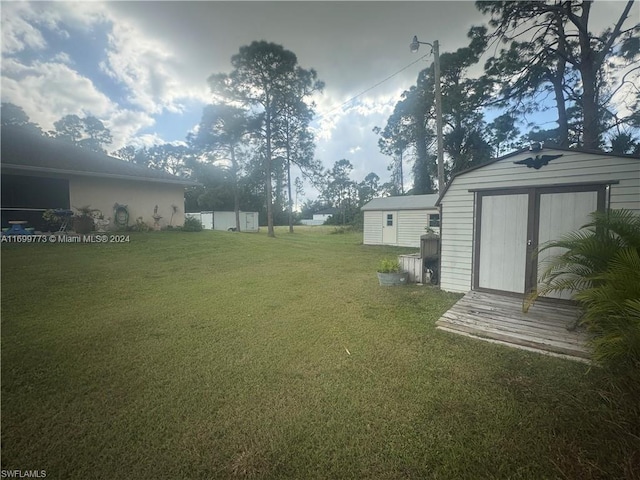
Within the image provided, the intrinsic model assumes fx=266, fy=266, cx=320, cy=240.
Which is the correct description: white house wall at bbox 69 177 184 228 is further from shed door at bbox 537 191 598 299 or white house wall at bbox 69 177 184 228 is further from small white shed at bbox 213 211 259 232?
shed door at bbox 537 191 598 299

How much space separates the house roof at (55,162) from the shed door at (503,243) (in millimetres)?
13934

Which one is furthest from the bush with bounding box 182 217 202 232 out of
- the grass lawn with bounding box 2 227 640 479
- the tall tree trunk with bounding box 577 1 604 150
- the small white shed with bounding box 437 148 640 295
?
the tall tree trunk with bounding box 577 1 604 150

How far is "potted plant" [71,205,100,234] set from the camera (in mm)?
10375

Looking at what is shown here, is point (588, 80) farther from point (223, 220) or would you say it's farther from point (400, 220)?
point (223, 220)

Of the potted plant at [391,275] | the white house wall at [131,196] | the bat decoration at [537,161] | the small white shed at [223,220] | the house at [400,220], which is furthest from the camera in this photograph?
the small white shed at [223,220]

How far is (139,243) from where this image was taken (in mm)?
10195

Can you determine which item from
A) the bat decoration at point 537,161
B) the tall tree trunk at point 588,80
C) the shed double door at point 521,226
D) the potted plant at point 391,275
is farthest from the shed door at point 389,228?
the bat decoration at point 537,161

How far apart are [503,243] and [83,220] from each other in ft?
45.8

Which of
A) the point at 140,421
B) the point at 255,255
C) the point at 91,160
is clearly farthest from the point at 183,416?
the point at 91,160

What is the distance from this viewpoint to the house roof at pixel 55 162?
31.8 ft

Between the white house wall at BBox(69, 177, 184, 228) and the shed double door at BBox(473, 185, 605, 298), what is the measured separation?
14.1 m

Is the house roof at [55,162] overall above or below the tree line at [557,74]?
A: below

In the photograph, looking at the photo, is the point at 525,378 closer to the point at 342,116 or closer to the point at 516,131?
the point at 342,116

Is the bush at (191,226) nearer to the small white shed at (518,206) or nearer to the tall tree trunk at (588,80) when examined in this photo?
the small white shed at (518,206)
